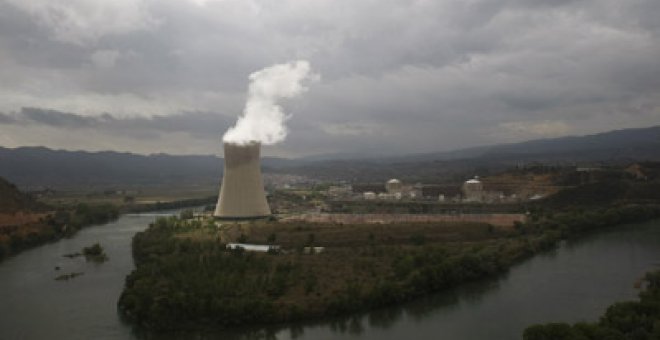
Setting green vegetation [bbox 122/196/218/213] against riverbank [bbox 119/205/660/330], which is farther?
green vegetation [bbox 122/196/218/213]

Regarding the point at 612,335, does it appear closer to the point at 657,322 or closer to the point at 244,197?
the point at 657,322

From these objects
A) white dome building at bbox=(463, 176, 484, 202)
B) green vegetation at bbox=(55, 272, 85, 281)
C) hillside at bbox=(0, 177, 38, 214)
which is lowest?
green vegetation at bbox=(55, 272, 85, 281)

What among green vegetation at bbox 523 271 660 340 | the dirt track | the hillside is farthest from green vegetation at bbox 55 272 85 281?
green vegetation at bbox 523 271 660 340

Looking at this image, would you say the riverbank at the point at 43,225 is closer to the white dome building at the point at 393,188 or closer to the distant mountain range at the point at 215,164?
the white dome building at the point at 393,188

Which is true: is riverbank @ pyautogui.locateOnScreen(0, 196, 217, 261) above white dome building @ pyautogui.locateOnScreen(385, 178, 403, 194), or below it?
below

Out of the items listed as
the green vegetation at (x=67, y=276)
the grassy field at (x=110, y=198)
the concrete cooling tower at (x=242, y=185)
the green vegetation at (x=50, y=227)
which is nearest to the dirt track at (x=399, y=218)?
the concrete cooling tower at (x=242, y=185)

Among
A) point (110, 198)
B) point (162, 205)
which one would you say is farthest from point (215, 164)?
point (162, 205)

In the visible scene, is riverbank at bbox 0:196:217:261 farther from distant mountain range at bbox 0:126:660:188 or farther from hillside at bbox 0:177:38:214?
distant mountain range at bbox 0:126:660:188
